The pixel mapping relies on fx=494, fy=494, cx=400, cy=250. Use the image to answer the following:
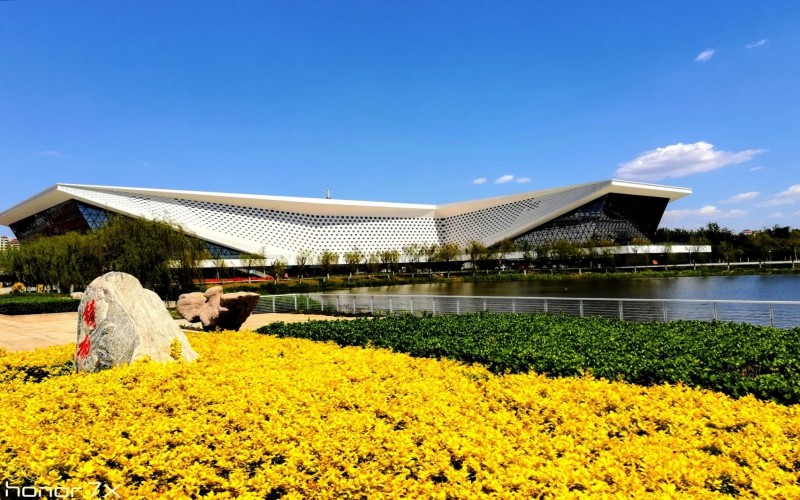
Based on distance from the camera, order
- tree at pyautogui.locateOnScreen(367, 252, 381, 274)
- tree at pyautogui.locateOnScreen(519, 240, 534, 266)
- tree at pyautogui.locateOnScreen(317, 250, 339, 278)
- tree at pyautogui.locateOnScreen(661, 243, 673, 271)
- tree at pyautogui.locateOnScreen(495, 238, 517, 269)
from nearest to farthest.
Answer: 1. tree at pyautogui.locateOnScreen(317, 250, 339, 278)
2. tree at pyautogui.locateOnScreen(661, 243, 673, 271)
3. tree at pyautogui.locateOnScreen(519, 240, 534, 266)
4. tree at pyautogui.locateOnScreen(495, 238, 517, 269)
5. tree at pyautogui.locateOnScreen(367, 252, 381, 274)

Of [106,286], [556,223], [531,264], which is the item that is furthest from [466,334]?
[556,223]

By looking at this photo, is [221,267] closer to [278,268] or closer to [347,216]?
[278,268]

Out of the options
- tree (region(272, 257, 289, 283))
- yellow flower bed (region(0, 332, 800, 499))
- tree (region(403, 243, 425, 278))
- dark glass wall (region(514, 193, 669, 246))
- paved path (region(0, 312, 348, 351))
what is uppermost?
dark glass wall (region(514, 193, 669, 246))

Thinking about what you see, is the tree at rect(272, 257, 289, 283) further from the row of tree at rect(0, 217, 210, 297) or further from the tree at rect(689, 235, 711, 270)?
the tree at rect(689, 235, 711, 270)

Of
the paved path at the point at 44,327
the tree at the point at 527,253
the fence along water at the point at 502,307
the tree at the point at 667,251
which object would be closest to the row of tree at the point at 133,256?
the paved path at the point at 44,327

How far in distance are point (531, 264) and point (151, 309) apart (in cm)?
5489

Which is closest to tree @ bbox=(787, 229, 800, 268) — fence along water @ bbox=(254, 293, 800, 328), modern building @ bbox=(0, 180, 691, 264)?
modern building @ bbox=(0, 180, 691, 264)

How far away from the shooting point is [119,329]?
602 centimetres

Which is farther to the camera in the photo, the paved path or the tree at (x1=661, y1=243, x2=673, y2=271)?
the tree at (x1=661, y1=243, x2=673, y2=271)

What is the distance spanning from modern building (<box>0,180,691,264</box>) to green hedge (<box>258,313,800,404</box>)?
157ft

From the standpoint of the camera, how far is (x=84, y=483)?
272 centimetres

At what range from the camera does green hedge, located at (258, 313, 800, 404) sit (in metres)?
4.60

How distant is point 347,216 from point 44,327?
190 ft

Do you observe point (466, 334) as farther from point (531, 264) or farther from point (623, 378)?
point (531, 264)
